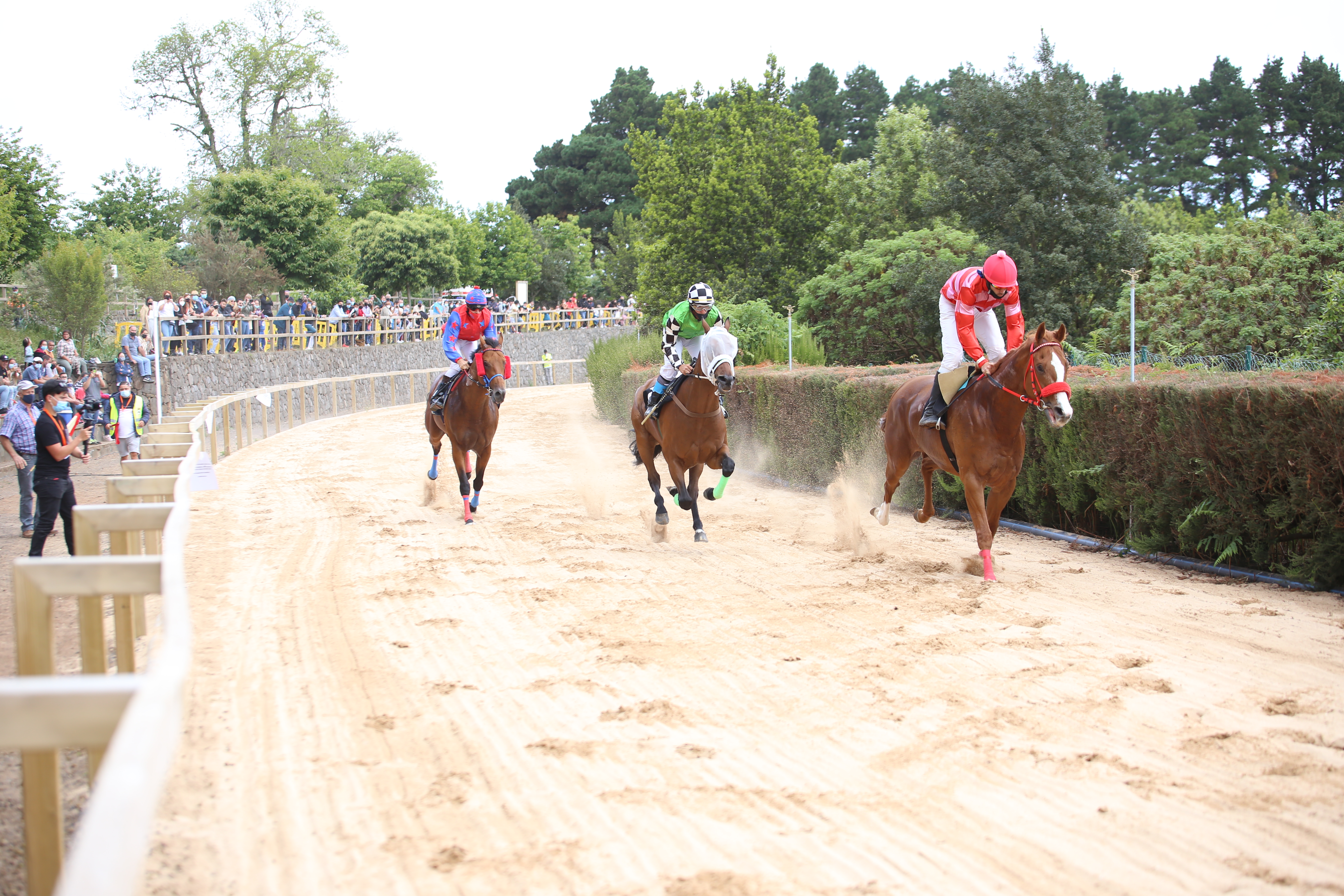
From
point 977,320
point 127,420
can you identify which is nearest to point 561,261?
point 127,420

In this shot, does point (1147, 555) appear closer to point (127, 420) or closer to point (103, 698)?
point (103, 698)

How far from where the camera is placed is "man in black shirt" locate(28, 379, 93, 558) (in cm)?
906

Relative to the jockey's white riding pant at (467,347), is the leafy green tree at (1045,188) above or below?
above

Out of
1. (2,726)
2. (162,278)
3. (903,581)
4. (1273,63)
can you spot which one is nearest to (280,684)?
(2,726)

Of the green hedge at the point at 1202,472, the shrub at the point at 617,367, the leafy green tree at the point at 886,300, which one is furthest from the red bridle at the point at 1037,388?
the shrub at the point at 617,367

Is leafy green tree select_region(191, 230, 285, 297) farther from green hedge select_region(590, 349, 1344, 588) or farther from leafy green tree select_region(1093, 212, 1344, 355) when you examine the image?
green hedge select_region(590, 349, 1344, 588)

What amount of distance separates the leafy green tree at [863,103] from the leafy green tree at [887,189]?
121 feet

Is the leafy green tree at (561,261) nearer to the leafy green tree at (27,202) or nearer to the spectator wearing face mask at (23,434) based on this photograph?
the leafy green tree at (27,202)

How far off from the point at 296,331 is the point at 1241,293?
23538 mm

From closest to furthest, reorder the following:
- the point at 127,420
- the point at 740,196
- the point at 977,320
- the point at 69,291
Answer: the point at 977,320 < the point at 127,420 < the point at 740,196 < the point at 69,291

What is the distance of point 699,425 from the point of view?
9438 mm

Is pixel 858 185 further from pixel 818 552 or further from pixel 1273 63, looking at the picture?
pixel 1273 63

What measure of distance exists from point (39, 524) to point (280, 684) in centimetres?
521

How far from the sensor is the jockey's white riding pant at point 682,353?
375 inches
